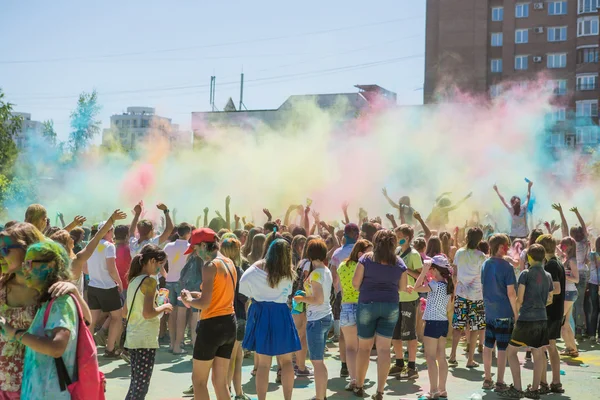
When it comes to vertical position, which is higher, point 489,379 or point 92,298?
point 92,298

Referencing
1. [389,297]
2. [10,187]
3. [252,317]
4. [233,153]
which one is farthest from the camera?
[10,187]

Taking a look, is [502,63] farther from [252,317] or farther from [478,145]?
[252,317]

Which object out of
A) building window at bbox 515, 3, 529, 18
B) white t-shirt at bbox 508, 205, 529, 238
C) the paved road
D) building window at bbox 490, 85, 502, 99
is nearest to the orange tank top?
the paved road

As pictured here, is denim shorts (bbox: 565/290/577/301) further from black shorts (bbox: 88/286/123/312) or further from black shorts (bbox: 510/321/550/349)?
black shorts (bbox: 88/286/123/312)

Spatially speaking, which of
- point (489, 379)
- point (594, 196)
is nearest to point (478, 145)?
point (594, 196)

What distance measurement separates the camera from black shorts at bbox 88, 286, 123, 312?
10352mm

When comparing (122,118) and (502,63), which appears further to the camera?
(122,118)

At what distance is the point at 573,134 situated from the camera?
204ft

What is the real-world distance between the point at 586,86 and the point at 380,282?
59.6 m

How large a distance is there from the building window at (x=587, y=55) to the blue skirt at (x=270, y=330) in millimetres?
61943

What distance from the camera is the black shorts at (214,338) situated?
6.78 metres

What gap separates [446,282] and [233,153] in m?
22.0

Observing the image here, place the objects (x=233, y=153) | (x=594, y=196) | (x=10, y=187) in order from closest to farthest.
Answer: (x=233, y=153)
(x=594, y=196)
(x=10, y=187)

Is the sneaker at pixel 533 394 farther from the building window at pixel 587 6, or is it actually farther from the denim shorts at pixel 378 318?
the building window at pixel 587 6
